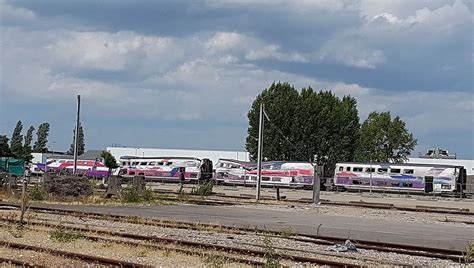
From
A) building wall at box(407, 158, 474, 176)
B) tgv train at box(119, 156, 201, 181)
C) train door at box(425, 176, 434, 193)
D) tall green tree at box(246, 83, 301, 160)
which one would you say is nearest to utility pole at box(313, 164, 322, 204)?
train door at box(425, 176, 434, 193)

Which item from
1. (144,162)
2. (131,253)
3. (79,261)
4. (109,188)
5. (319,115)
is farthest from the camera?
(319,115)

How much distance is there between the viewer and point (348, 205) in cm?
4109

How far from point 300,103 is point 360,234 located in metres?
75.7

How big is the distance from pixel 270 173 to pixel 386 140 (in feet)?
141

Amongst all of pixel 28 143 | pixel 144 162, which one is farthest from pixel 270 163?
pixel 28 143

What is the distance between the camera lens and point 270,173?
72250 mm

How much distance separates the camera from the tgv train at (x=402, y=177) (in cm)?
A: 6378

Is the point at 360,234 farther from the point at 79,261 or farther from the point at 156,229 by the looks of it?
the point at 79,261

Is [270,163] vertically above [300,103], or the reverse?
[300,103]

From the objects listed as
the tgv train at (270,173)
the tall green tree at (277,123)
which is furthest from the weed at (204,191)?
the tall green tree at (277,123)

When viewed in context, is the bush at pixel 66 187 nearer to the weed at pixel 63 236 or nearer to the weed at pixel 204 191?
the weed at pixel 204 191

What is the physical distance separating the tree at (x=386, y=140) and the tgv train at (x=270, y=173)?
38.3 meters

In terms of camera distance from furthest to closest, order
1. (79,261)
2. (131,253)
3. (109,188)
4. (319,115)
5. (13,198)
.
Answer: (319,115)
(109,188)
(13,198)
(131,253)
(79,261)

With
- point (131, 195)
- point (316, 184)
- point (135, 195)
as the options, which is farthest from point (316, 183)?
point (131, 195)
